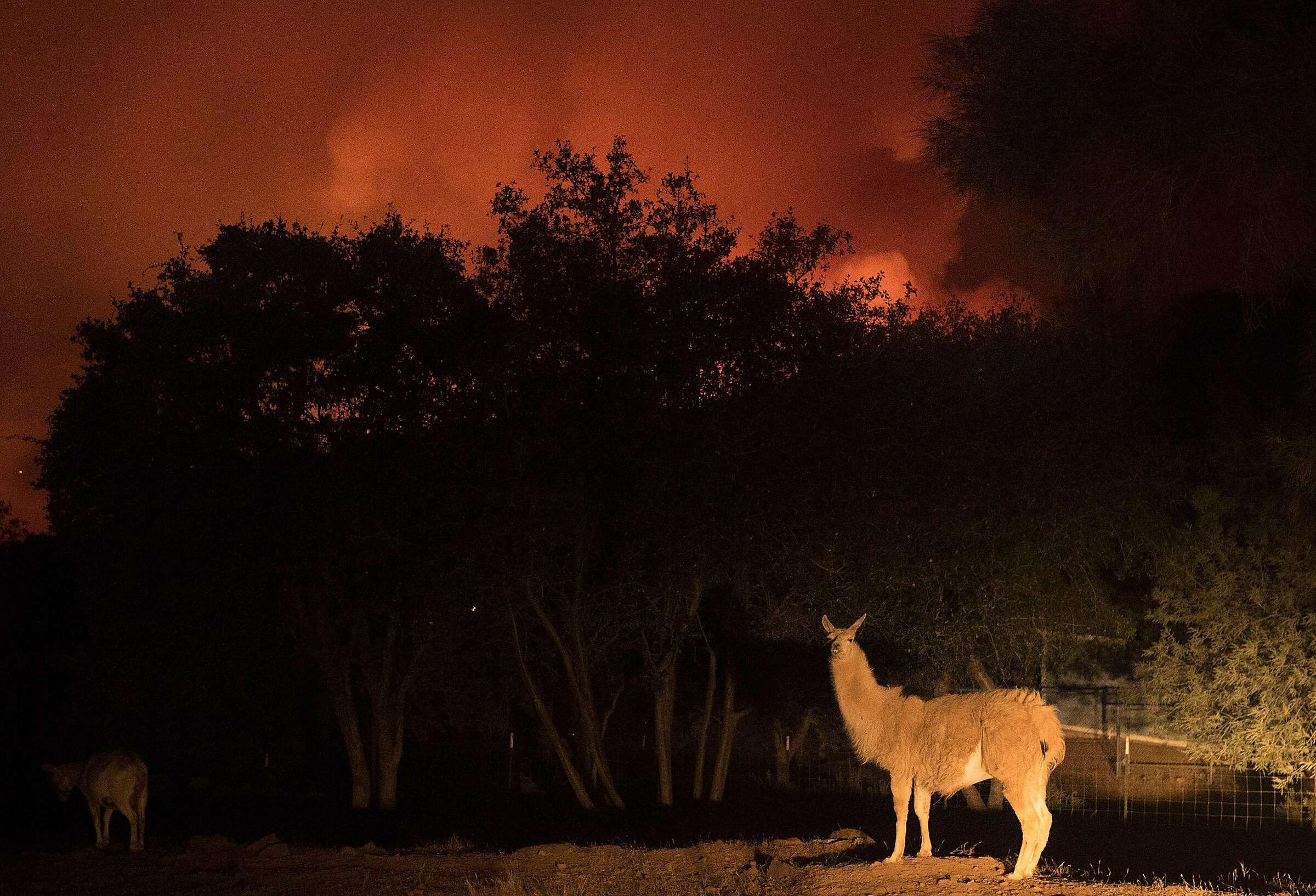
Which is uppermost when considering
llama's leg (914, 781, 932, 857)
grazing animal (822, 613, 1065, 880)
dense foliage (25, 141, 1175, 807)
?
dense foliage (25, 141, 1175, 807)

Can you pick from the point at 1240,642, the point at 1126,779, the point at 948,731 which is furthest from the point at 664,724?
the point at 948,731

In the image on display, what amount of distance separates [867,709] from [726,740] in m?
9.93

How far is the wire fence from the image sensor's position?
1992cm

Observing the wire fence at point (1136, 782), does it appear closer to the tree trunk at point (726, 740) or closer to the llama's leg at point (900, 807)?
the tree trunk at point (726, 740)

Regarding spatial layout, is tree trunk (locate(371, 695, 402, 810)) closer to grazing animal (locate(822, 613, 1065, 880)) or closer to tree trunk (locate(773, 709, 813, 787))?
tree trunk (locate(773, 709, 813, 787))

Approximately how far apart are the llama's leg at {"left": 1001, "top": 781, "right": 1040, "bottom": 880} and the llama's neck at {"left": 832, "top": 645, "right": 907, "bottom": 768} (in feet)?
4.33

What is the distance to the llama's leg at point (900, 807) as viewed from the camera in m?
11.8

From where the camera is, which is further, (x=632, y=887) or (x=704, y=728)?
(x=704, y=728)

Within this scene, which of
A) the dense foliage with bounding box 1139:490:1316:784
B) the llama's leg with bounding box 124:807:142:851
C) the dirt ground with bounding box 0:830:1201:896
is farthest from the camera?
the dense foliage with bounding box 1139:490:1316:784

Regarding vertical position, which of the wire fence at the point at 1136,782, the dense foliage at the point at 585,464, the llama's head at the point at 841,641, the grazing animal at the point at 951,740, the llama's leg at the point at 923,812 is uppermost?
the dense foliage at the point at 585,464

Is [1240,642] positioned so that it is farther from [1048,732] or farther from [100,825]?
[100,825]

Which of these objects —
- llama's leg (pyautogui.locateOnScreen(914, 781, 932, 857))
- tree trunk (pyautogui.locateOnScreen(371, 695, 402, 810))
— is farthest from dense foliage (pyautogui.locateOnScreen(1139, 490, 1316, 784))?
tree trunk (pyautogui.locateOnScreen(371, 695, 402, 810))

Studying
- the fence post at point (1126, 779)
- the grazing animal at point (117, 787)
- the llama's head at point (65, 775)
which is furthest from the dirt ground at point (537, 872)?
the fence post at point (1126, 779)

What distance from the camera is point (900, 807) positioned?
39.8ft
